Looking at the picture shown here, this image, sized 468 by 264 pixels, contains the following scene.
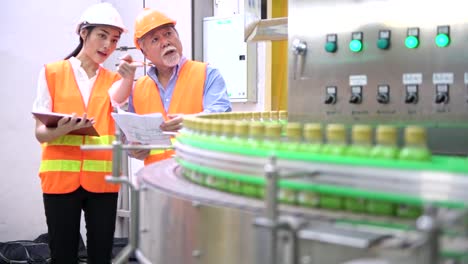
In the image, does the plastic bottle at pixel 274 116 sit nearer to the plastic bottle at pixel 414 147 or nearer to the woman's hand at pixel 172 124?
the woman's hand at pixel 172 124

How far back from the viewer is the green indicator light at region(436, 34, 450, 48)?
4.87 ft

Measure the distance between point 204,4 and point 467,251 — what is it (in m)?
3.51

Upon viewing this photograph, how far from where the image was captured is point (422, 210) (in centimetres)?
94

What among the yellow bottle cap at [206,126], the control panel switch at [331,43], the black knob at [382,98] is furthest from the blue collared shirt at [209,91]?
the yellow bottle cap at [206,126]

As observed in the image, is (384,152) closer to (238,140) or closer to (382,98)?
(238,140)

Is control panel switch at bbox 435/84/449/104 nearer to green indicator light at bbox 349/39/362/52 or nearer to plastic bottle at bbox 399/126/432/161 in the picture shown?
green indicator light at bbox 349/39/362/52

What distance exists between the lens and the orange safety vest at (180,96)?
252 cm

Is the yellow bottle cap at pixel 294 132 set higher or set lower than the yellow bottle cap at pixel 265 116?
lower

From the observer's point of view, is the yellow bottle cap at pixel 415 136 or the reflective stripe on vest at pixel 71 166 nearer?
the yellow bottle cap at pixel 415 136

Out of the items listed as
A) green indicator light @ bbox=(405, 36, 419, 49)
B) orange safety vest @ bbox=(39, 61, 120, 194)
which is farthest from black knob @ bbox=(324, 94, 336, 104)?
orange safety vest @ bbox=(39, 61, 120, 194)

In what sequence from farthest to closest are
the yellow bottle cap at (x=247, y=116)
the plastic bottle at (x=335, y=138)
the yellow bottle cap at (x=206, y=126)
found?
1. the yellow bottle cap at (x=247, y=116)
2. the yellow bottle cap at (x=206, y=126)
3. the plastic bottle at (x=335, y=138)

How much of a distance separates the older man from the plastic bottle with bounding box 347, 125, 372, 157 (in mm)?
1414

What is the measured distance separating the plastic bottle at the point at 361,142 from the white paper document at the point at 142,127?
1192 millimetres

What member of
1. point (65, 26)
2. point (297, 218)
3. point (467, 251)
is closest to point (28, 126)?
point (65, 26)
